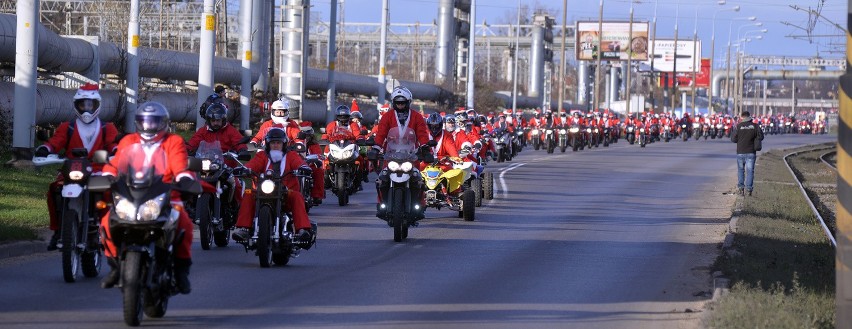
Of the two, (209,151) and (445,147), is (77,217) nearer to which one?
(209,151)

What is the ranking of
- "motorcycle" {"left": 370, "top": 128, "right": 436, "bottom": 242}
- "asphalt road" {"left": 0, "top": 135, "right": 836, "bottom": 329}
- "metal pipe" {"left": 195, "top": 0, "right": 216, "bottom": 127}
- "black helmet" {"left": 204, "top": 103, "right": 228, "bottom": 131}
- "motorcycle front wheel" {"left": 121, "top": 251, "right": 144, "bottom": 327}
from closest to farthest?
"motorcycle front wheel" {"left": 121, "top": 251, "right": 144, "bottom": 327}, "asphalt road" {"left": 0, "top": 135, "right": 836, "bottom": 329}, "black helmet" {"left": 204, "top": 103, "right": 228, "bottom": 131}, "motorcycle" {"left": 370, "top": 128, "right": 436, "bottom": 242}, "metal pipe" {"left": 195, "top": 0, "right": 216, "bottom": 127}

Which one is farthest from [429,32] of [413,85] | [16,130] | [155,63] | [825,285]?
[825,285]

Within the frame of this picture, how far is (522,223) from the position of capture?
2116 centimetres

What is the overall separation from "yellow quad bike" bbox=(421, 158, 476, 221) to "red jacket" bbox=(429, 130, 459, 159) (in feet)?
0.75

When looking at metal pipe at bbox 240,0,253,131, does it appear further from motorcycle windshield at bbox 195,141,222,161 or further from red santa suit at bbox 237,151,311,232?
red santa suit at bbox 237,151,311,232

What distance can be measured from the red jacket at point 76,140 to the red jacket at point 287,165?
1.71 meters

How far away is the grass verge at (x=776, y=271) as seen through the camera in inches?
418

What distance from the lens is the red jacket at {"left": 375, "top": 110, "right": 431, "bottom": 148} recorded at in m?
18.0

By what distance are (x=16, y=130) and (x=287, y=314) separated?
13.1 m

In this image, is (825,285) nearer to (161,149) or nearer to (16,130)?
(161,149)

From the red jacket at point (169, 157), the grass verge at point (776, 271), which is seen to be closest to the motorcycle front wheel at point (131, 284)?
the red jacket at point (169, 157)

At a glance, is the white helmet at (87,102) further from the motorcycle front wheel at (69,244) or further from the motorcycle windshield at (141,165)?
the motorcycle windshield at (141,165)

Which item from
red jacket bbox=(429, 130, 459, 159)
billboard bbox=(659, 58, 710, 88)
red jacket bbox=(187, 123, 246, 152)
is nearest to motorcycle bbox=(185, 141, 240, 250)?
red jacket bbox=(187, 123, 246, 152)

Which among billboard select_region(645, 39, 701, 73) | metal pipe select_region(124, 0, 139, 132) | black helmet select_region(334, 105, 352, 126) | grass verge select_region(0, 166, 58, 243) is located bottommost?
grass verge select_region(0, 166, 58, 243)
